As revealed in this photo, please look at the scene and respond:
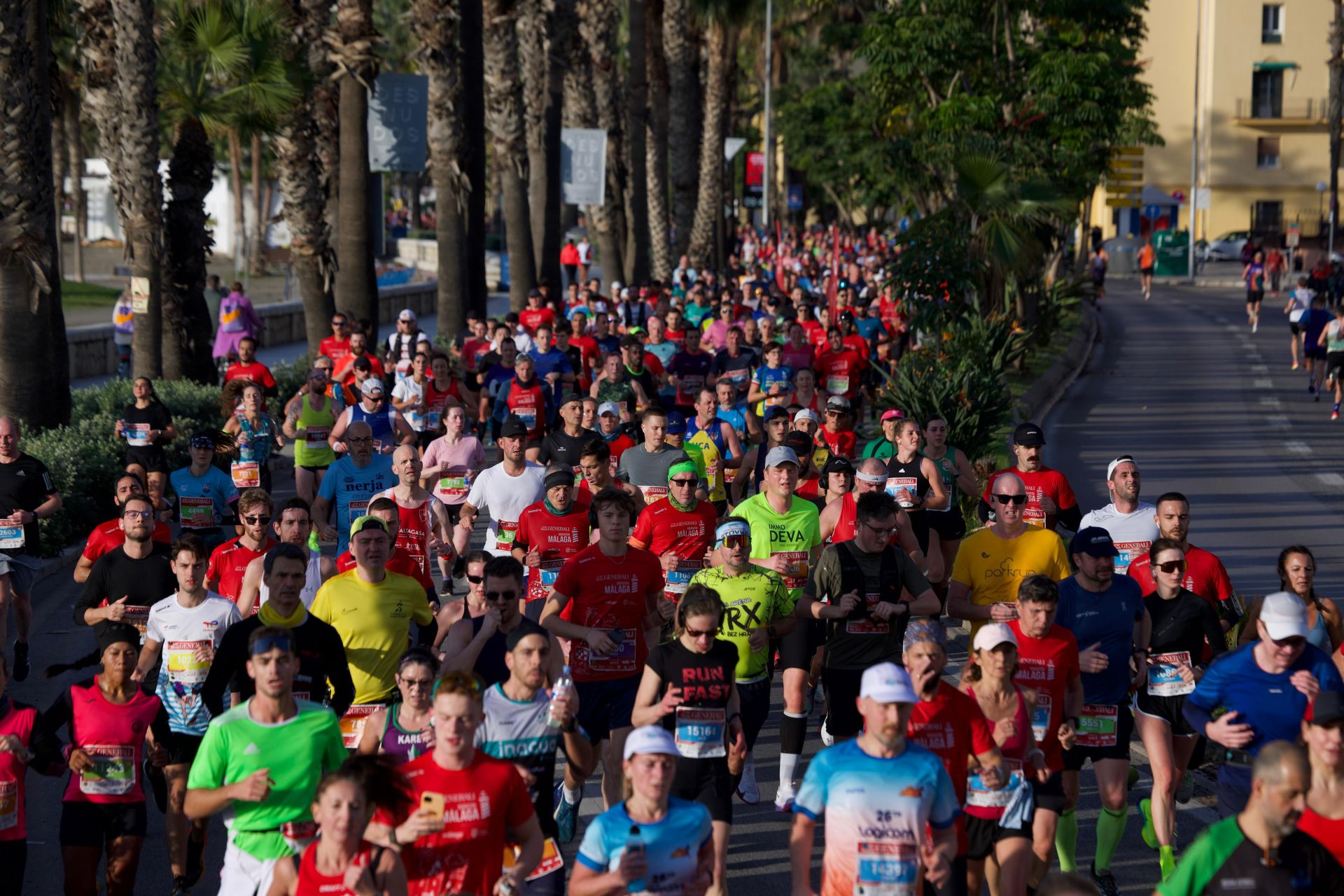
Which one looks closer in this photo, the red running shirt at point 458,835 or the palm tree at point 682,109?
the red running shirt at point 458,835

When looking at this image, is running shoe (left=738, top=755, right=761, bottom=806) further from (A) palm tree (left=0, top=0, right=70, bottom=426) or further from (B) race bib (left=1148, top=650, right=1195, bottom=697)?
(A) palm tree (left=0, top=0, right=70, bottom=426)

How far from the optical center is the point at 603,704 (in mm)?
8648

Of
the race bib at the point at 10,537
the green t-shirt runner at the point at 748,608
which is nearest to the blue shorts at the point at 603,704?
the green t-shirt runner at the point at 748,608

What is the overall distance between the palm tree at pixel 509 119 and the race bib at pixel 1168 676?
22.6 metres

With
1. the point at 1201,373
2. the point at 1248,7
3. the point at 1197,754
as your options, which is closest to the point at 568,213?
the point at 1201,373

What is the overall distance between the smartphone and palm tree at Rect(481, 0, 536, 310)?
964 inches

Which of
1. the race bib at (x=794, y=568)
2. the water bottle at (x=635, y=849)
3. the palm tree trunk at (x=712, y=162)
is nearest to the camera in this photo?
the water bottle at (x=635, y=849)

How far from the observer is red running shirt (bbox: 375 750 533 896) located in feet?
19.1

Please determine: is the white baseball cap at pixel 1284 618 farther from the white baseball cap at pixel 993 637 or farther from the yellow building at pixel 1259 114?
the yellow building at pixel 1259 114

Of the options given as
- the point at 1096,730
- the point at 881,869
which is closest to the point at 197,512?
the point at 1096,730

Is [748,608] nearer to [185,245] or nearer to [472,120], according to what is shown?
[185,245]

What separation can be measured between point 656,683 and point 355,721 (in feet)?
4.54

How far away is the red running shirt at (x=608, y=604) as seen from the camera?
865cm

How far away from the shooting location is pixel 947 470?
12336mm
